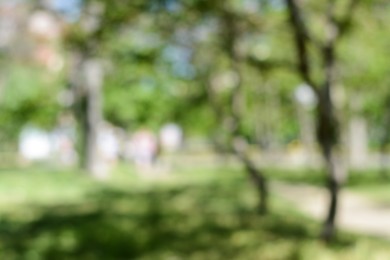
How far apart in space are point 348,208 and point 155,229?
20.7 ft

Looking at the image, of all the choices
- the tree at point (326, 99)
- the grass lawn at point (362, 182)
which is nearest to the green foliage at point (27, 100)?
the grass lawn at point (362, 182)

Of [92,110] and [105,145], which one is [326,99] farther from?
[105,145]

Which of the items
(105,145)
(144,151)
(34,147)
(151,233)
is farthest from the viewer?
(34,147)

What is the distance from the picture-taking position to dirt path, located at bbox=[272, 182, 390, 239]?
12.3m

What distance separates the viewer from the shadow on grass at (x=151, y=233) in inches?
324

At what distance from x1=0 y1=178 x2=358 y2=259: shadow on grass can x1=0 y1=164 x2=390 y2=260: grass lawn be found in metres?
0.01

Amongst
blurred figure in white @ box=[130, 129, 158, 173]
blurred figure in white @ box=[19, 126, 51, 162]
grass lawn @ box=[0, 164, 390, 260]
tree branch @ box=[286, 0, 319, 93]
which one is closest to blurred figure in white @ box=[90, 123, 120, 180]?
blurred figure in white @ box=[130, 129, 158, 173]

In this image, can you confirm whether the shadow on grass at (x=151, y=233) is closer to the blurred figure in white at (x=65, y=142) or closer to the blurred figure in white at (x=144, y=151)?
the blurred figure in white at (x=144, y=151)

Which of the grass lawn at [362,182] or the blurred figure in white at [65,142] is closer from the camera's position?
the grass lawn at [362,182]

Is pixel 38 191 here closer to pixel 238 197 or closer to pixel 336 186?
pixel 238 197

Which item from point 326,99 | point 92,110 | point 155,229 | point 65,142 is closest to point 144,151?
point 92,110

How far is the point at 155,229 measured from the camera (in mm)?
9875

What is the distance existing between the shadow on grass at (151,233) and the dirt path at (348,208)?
1.27 meters

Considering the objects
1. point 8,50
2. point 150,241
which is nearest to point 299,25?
point 150,241
